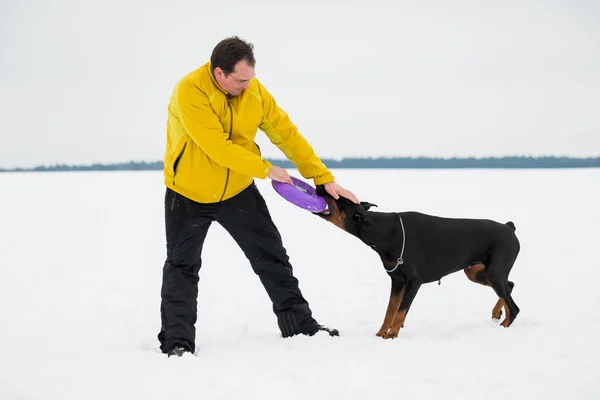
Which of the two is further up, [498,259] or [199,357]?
[498,259]

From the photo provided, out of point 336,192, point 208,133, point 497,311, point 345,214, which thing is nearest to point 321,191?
point 336,192

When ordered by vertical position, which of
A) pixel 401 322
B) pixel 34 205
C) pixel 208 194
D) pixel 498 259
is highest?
pixel 208 194

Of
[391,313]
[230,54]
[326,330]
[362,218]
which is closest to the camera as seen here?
[230,54]

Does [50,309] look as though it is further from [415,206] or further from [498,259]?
[415,206]

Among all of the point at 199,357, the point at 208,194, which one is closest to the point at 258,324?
the point at 199,357

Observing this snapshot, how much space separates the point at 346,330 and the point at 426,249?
3.20 ft

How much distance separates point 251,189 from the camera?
15.4ft

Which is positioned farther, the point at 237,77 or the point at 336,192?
the point at 336,192

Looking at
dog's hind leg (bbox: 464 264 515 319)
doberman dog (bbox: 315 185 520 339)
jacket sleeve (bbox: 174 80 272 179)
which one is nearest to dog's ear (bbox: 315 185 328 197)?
doberman dog (bbox: 315 185 520 339)

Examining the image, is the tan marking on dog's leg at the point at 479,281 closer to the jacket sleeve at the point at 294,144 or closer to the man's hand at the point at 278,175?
the jacket sleeve at the point at 294,144

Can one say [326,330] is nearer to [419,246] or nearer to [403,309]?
[403,309]

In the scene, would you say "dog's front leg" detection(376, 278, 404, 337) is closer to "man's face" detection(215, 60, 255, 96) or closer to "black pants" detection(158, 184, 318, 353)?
"black pants" detection(158, 184, 318, 353)

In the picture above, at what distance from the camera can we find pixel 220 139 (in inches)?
160

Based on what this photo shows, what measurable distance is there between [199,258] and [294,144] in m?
1.15
